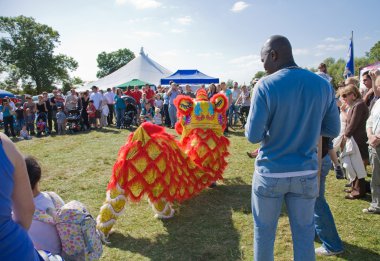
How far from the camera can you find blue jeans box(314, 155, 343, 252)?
3340 mm

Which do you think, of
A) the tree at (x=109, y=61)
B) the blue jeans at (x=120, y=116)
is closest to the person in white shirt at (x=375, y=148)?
the blue jeans at (x=120, y=116)

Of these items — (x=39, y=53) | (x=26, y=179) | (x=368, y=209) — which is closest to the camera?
(x=26, y=179)

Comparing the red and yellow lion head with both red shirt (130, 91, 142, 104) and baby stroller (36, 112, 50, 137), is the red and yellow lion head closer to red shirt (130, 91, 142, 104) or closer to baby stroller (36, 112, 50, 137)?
baby stroller (36, 112, 50, 137)

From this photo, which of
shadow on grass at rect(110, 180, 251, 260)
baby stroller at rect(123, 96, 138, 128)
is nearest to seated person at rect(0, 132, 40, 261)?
shadow on grass at rect(110, 180, 251, 260)

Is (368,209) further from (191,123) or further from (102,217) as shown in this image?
(102,217)

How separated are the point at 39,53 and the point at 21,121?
1533 inches

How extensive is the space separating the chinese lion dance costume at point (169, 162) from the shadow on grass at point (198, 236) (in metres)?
0.30

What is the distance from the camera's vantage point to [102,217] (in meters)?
3.93

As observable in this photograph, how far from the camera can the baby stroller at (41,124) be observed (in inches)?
517

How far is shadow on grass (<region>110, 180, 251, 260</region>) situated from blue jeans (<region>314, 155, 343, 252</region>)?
0.96 metres

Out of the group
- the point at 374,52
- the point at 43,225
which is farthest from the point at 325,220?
the point at 374,52

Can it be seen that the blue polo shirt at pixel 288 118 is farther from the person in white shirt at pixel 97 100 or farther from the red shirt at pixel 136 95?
the red shirt at pixel 136 95

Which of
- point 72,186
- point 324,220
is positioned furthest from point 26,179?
point 72,186

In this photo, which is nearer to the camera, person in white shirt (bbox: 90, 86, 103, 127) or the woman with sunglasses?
the woman with sunglasses
